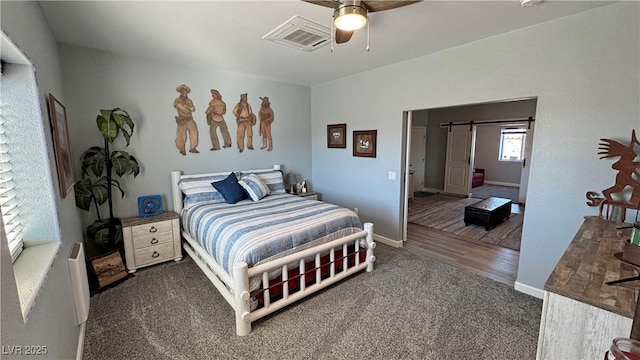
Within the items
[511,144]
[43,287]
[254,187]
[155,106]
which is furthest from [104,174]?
[511,144]

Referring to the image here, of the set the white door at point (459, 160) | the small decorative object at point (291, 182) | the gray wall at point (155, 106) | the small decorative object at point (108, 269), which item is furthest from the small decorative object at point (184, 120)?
the white door at point (459, 160)

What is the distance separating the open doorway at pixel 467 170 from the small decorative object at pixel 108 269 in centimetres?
354

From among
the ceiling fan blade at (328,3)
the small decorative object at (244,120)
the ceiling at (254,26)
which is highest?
the ceiling at (254,26)

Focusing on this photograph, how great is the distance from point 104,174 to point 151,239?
921 millimetres

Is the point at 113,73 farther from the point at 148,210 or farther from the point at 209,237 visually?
the point at 209,237

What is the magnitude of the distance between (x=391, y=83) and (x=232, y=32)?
2.08 metres

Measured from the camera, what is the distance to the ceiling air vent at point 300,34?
7.41 ft

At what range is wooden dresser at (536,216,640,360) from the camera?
1038 millimetres

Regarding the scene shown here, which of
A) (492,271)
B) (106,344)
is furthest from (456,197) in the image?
(106,344)

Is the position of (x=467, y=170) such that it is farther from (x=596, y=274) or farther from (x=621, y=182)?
(x=596, y=274)

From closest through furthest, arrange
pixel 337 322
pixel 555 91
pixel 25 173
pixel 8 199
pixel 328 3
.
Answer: pixel 8 199, pixel 25 173, pixel 328 3, pixel 337 322, pixel 555 91

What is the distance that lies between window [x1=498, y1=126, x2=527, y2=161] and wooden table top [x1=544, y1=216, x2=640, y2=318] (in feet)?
26.7

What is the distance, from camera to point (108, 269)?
2699 millimetres

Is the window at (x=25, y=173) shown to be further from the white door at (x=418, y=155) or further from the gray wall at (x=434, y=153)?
the gray wall at (x=434, y=153)
